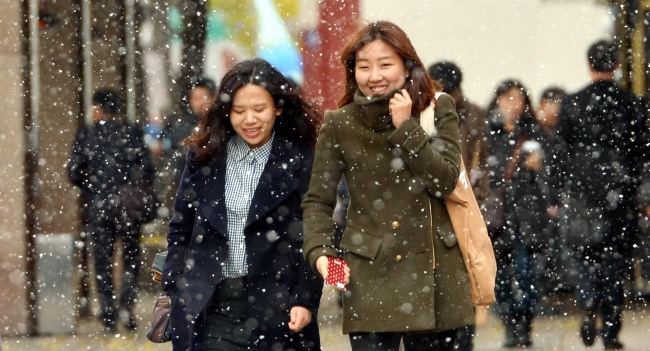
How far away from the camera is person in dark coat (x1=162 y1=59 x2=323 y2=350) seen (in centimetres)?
571

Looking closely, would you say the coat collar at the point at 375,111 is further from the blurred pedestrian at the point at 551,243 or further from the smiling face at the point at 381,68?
the blurred pedestrian at the point at 551,243

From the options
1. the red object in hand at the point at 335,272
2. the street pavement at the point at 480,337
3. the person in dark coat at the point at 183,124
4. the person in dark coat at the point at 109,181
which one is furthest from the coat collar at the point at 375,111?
the person in dark coat at the point at 109,181

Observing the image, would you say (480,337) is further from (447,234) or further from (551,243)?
(447,234)

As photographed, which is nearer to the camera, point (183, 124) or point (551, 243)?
point (551, 243)

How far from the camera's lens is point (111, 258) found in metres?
11.5

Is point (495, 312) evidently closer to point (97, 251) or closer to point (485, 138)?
point (485, 138)

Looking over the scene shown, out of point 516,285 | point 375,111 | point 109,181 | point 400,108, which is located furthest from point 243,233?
point 109,181

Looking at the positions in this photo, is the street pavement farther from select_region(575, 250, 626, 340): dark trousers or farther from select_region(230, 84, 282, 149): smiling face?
select_region(230, 84, 282, 149): smiling face

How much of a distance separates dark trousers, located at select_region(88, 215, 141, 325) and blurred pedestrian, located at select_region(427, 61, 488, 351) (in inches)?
113

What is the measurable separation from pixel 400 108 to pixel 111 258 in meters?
6.48

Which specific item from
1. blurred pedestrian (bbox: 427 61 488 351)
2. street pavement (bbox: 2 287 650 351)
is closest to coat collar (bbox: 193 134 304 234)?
blurred pedestrian (bbox: 427 61 488 351)

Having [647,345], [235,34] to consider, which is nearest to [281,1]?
[235,34]

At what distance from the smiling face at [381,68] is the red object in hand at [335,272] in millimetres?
644

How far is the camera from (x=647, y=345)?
1031cm
